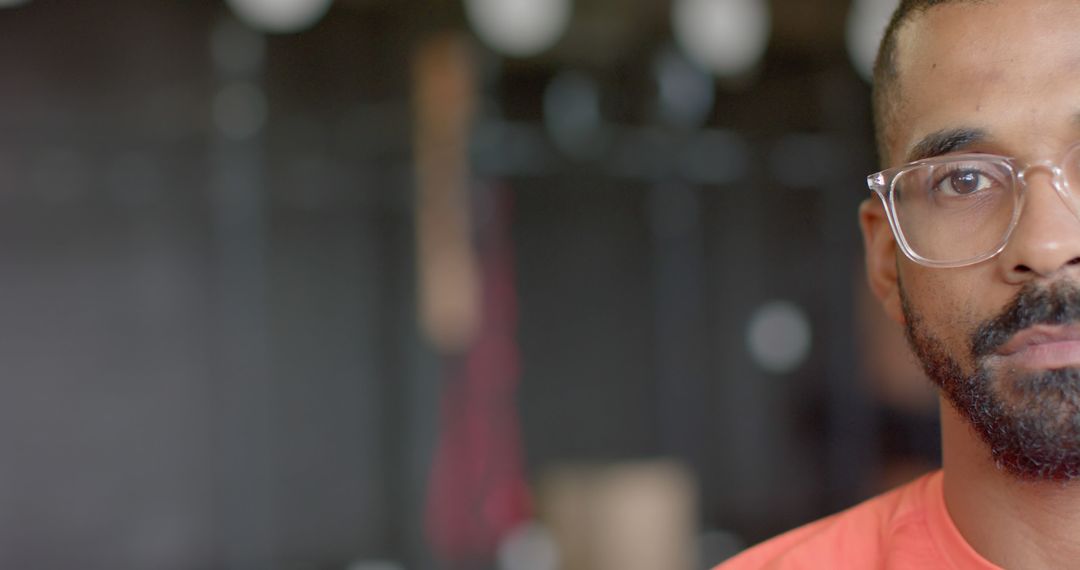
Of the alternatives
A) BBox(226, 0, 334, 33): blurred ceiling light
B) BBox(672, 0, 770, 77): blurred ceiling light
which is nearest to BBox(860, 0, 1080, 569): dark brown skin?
BBox(226, 0, 334, 33): blurred ceiling light

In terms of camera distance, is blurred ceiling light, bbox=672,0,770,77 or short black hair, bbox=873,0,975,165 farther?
blurred ceiling light, bbox=672,0,770,77

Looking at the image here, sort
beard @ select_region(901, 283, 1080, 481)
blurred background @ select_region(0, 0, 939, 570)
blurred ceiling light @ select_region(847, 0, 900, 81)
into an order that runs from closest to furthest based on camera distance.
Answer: beard @ select_region(901, 283, 1080, 481)
blurred background @ select_region(0, 0, 939, 570)
blurred ceiling light @ select_region(847, 0, 900, 81)

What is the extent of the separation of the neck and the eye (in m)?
0.18

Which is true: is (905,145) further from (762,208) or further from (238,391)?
(762,208)

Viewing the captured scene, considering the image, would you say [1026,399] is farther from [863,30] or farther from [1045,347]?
[863,30]

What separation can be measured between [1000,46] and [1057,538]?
386 millimetres

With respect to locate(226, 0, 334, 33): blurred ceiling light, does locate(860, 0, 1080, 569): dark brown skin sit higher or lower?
lower

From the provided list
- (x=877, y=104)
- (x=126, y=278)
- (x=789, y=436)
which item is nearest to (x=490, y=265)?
(x=126, y=278)

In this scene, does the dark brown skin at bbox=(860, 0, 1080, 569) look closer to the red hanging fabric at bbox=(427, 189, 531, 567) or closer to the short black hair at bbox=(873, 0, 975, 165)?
the short black hair at bbox=(873, 0, 975, 165)

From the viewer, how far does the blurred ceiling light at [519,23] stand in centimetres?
374

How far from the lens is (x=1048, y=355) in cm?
90

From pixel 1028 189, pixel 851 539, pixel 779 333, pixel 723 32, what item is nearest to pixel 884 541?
pixel 851 539

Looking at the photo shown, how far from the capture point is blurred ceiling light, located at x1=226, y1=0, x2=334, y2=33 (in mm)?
3602

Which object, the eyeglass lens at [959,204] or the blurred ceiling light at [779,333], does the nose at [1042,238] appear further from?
the blurred ceiling light at [779,333]
